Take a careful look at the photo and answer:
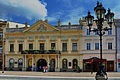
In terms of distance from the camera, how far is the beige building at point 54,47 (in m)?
39.6

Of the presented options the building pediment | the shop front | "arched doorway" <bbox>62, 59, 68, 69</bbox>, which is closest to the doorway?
the shop front

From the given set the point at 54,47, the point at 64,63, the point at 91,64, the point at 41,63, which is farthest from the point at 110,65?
the point at 41,63

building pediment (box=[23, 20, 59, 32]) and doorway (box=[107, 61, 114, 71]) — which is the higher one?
building pediment (box=[23, 20, 59, 32])

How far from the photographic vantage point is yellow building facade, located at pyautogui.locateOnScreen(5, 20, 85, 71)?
41.1m

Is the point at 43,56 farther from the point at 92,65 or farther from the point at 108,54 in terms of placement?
the point at 108,54

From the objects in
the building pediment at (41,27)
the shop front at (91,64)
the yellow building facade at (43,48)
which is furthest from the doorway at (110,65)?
the building pediment at (41,27)

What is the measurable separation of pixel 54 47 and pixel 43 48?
253 centimetres

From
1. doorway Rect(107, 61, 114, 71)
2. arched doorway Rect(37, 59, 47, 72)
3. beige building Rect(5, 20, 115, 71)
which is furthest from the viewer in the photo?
arched doorway Rect(37, 59, 47, 72)

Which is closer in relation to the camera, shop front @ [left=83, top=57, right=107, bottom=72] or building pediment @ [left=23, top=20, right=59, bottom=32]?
shop front @ [left=83, top=57, right=107, bottom=72]

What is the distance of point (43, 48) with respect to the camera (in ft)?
140

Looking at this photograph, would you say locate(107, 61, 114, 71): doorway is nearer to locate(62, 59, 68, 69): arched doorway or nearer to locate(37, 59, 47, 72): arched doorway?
locate(62, 59, 68, 69): arched doorway

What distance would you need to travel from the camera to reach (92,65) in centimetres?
3953

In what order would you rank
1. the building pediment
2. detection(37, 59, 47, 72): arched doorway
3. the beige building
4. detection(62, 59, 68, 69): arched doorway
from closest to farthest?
the beige building
detection(62, 59, 68, 69): arched doorway
the building pediment
detection(37, 59, 47, 72): arched doorway

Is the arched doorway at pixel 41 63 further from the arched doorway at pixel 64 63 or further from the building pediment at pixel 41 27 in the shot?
the building pediment at pixel 41 27
